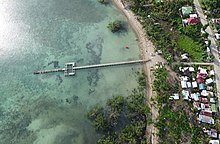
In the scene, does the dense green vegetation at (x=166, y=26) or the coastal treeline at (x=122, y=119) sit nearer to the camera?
the coastal treeline at (x=122, y=119)

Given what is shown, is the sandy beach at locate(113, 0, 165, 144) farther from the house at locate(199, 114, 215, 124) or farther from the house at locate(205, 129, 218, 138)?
the house at locate(205, 129, 218, 138)

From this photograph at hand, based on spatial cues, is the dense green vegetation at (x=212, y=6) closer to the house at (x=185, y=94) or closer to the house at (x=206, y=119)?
the house at (x=185, y=94)

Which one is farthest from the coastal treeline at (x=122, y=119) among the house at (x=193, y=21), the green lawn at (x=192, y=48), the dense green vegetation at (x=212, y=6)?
the dense green vegetation at (x=212, y=6)

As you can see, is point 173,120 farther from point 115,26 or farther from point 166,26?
point 115,26

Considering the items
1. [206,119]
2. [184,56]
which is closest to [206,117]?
[206,119]

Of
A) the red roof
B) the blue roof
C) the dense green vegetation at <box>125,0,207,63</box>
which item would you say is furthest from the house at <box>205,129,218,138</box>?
the red roof

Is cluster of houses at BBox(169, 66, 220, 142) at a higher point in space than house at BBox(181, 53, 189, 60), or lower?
lower
